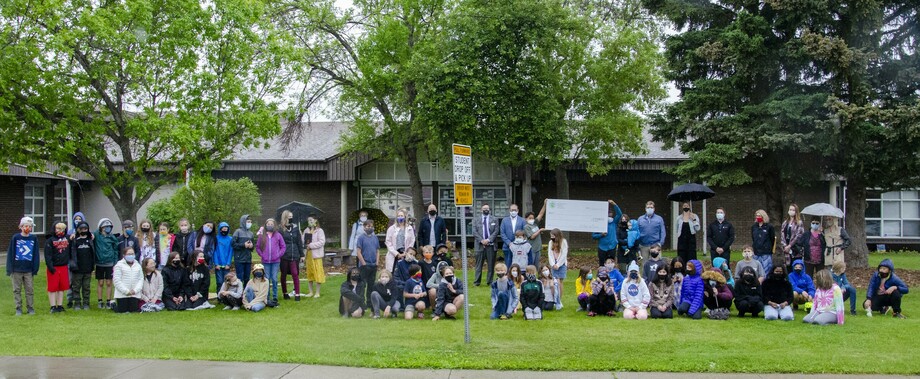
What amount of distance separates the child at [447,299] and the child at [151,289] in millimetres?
4809

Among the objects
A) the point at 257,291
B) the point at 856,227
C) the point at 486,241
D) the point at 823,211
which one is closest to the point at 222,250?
the point at 257,291

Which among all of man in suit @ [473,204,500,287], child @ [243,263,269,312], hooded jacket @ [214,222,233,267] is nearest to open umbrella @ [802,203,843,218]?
man in suit @ [473,204,500,287]

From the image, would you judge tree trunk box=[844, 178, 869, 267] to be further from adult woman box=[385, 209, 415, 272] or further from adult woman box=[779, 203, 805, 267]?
adult woman box=[385, 209, 415, 272]

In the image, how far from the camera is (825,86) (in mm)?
18344

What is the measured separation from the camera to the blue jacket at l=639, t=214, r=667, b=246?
52.1 ft

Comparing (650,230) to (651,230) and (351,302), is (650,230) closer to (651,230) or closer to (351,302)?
(651,230)

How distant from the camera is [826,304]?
11922 millimetres

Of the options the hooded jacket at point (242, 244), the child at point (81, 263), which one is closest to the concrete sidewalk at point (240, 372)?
the child at point (81, 263)

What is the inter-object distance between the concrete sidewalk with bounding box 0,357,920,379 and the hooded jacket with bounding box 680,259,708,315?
161 inches

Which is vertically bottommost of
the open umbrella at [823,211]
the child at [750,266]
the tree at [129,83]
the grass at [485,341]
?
the grass at [485,341]

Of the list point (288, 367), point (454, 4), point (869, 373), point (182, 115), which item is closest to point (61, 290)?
point (182, 115)

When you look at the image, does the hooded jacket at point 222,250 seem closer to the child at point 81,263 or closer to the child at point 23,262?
the child at point 81,263

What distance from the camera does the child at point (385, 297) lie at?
1278 centimetres

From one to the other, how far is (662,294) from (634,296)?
46 centimetres
